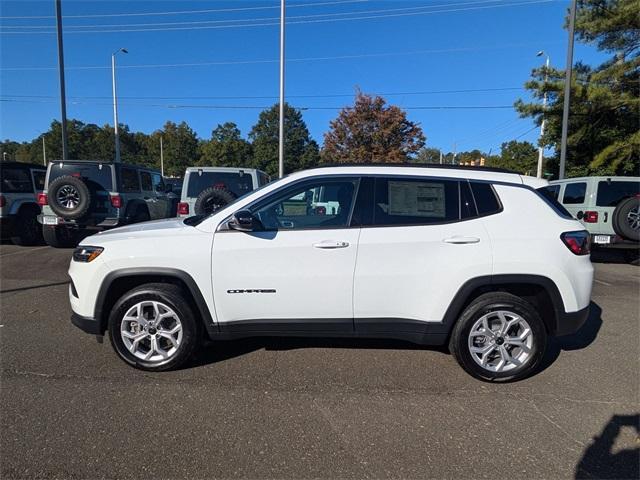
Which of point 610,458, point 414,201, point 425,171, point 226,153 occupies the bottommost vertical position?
point 610,458

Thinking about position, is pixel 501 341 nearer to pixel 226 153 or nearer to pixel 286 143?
pixel 226 153

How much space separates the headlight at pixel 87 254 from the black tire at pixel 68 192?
5538 mm

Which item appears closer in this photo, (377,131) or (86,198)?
(86,198)

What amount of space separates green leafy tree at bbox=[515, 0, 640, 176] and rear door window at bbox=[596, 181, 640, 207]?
6.46 m

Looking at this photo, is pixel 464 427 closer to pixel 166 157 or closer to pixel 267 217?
pixel 267 217

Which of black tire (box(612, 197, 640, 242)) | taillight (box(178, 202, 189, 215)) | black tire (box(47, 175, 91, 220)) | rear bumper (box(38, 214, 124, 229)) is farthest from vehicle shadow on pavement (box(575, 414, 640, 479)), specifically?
rear bumper (box(38, 214, 124, 229))

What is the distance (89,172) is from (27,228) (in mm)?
2621

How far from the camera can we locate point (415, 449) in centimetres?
253

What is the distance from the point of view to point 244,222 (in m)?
3.23

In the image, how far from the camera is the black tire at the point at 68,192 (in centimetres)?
820

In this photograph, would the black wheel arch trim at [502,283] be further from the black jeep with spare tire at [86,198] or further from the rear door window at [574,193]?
the black jeep with spare tire at [86,198]

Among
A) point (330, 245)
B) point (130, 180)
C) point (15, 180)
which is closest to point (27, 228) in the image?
point (15, 180)

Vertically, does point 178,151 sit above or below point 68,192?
above

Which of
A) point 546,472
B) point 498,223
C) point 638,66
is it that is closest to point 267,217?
point 498,223
